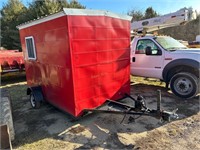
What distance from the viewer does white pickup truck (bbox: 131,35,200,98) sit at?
5.77 metres

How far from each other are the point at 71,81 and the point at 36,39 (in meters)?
2.07

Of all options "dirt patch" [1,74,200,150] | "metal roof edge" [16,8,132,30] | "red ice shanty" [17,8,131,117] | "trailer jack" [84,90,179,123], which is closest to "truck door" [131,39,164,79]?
"dirt patch" [1,74,200,150]

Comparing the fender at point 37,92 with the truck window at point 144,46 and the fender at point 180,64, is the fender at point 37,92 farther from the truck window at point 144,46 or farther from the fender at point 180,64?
the fender at point 180,64

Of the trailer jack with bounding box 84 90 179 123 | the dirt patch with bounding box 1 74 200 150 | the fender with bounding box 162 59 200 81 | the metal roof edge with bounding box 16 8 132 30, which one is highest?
the metal roof edge with bounding box 16 8 132 30

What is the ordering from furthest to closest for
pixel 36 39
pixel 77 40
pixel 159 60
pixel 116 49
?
pixel 159 60 < pixel 36 39 < pixel 116 49 < pixel 77 40

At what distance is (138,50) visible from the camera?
7.23 meters

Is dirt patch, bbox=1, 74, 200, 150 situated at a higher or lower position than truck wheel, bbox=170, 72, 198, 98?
lower

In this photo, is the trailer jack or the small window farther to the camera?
the small window

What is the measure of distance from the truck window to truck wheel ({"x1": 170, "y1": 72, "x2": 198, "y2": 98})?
1232mm

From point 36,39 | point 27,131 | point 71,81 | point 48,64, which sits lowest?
point 27,131

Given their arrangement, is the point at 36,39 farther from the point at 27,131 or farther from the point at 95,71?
the point at 27,131

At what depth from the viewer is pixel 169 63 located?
6.30 meters

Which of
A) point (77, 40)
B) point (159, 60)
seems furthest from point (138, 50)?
point (77, 40)

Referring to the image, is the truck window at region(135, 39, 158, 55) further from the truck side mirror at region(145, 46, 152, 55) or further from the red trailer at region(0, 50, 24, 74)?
the red trailer at region(0, 50, 24, 74)
